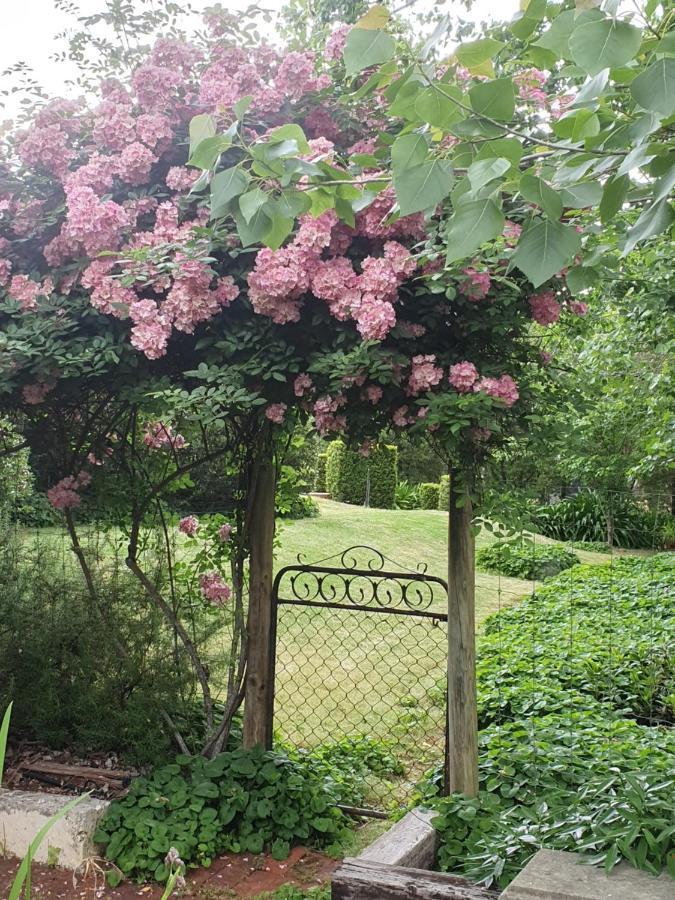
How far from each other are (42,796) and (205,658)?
896 mm

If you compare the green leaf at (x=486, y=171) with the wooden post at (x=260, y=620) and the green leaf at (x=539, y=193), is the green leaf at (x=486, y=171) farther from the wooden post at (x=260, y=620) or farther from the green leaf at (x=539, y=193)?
the wooden post at (x=260, y=620)

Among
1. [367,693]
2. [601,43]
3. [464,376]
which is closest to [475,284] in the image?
[464,376]

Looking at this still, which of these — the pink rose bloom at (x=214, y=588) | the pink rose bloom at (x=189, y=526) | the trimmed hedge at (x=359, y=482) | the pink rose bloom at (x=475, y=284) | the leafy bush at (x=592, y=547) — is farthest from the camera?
the trimmed hedge at (x=359, y=482)

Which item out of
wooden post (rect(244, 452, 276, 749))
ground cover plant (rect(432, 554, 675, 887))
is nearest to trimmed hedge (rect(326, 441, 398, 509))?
ground cover plant (rect(432, 554, 675, 887))

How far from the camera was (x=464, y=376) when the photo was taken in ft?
8.84

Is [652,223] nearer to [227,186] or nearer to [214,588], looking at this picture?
[227,186]

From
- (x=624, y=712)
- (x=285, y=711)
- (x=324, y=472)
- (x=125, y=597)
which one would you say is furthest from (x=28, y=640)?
(x=324, y=472)

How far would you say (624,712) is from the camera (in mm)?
4328

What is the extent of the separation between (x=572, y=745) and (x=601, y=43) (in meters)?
3.19

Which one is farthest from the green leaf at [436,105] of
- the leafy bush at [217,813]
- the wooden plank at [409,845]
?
the leafy bush at [217,813]

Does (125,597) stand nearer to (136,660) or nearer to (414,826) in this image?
(136,660)

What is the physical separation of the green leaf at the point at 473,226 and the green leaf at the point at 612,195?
0.74ft

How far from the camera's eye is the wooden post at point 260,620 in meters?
3.66

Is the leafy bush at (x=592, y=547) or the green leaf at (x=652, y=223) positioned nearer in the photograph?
the green leaf at (x=652, y=223)
